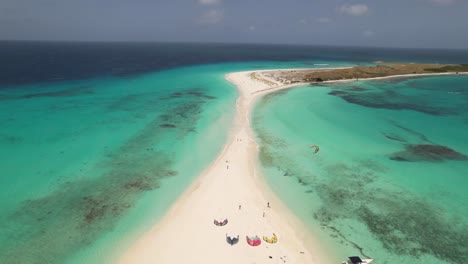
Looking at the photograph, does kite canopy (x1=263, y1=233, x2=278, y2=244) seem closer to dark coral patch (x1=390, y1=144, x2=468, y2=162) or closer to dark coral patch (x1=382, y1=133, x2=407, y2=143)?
dark coral patch (x1=390, y1=144, x2=468, y2=162)

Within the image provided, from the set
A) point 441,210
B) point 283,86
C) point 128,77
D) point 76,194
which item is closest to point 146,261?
point 76,194

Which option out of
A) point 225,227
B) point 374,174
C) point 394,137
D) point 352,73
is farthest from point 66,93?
point 352,73

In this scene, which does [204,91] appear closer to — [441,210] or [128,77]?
[128,77]

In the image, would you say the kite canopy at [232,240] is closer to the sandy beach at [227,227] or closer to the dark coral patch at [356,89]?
the sandy beach at [227,227]

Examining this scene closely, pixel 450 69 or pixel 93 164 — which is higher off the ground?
pixel 450 69

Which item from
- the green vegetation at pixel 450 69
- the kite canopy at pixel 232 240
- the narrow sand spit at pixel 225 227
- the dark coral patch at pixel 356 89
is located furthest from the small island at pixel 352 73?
the kite canopy at pixel 232 240

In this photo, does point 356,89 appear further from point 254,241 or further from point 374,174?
point 254,241

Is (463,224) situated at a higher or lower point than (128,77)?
lower
